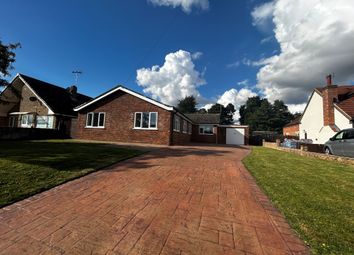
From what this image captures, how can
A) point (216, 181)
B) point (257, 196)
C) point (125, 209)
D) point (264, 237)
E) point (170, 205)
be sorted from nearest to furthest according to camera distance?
1. point (264, 237)
2. point (125, 209)
3. point (170, 205)
4. point (257, 196)
5. point (216, 181)

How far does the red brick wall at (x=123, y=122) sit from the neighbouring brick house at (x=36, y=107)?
3.95 m

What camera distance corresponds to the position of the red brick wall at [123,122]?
1570 cm

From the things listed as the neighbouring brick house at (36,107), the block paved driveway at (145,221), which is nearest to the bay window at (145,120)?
the neighbouring brick house at (36,107)

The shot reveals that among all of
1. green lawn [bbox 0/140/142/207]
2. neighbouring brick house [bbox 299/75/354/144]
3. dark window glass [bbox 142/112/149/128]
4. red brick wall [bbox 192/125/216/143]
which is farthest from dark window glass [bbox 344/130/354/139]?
red brick wall [bbox 192/125/216/143]

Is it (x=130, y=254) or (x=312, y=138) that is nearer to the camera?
(x=130, y=254)

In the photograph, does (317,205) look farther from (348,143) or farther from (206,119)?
(206,119)

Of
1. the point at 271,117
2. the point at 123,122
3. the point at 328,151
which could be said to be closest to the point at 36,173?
the point at 123,122

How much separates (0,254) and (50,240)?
0.47 metres

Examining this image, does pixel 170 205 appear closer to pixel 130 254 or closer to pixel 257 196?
pixel 130 254

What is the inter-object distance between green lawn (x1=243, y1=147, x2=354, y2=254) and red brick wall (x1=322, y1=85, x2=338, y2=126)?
15433 millimetres

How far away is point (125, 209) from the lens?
342 cm

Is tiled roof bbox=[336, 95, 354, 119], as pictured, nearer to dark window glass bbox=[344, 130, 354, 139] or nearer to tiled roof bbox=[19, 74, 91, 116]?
dark window glass bbox=[344, 130, 354, 139]

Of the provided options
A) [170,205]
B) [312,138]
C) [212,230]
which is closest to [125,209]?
[170,205]

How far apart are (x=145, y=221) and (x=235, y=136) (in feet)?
82.5
